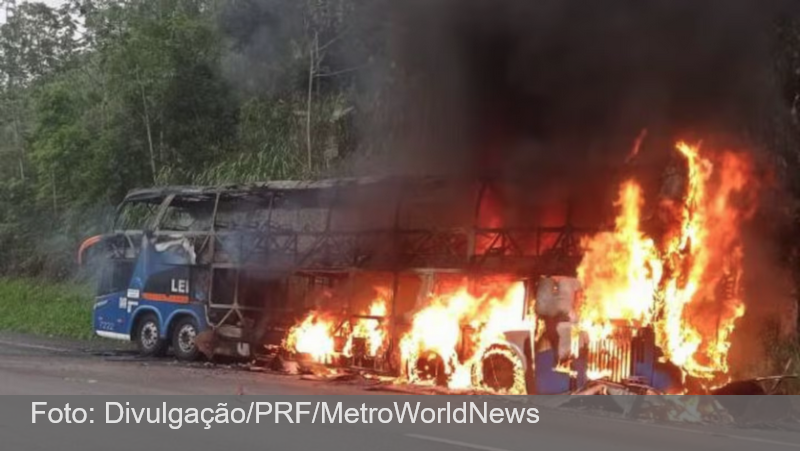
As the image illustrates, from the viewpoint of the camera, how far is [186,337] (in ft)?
44.1

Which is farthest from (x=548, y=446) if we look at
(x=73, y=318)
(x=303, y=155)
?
(x=73, y=318)

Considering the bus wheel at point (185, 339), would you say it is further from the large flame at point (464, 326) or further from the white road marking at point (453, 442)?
the white road marking at point (453, 442)

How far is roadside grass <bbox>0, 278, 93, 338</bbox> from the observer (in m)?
18.2

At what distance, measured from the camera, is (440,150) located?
11.3 m

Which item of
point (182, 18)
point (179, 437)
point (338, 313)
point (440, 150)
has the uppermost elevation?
point (182, 18)

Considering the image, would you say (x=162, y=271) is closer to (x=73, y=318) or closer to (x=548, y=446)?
(x=73, y=318)

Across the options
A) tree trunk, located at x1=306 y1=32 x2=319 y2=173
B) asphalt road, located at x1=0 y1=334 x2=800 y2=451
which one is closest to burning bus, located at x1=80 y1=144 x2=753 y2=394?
asphalt road, located at x1=0 y1=334 x2=800 y2=451

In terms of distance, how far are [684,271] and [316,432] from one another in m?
4.54

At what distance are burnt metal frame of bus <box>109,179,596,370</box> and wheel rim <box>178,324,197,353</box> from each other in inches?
21.3

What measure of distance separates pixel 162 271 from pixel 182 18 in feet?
28.7

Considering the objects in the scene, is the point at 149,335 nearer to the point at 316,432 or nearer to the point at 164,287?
the point at 164,287

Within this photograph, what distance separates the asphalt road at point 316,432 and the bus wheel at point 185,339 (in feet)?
5.57

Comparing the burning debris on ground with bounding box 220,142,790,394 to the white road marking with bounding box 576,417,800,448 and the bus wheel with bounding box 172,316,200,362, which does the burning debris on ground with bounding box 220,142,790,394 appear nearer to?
the white road marking with bounding box 576,417,800,448

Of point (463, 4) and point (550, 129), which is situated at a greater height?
point (463, 4)
